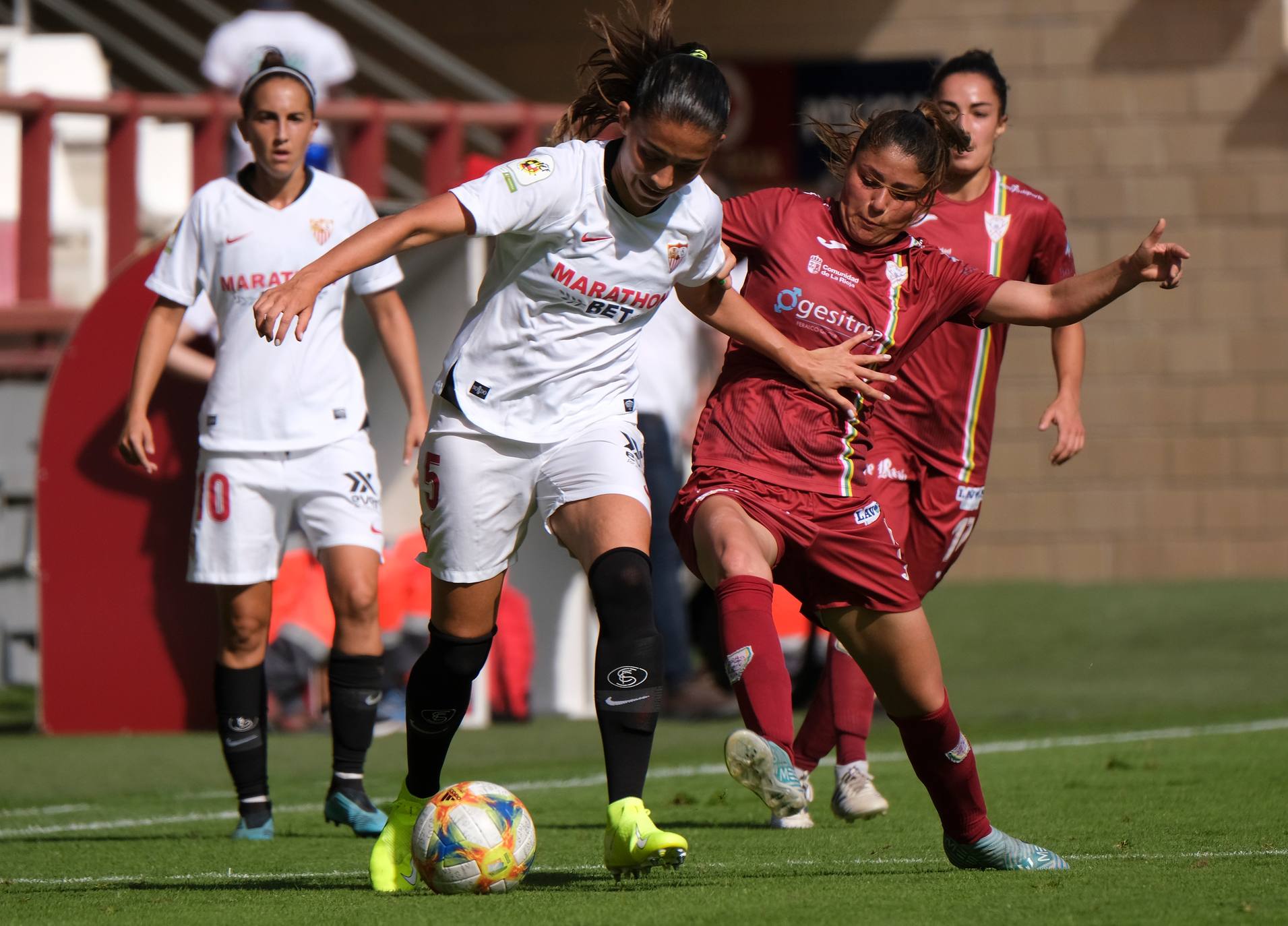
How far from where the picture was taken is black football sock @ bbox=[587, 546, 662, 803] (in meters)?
4.29

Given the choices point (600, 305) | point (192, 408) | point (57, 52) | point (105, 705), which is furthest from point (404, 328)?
point (57, 52)

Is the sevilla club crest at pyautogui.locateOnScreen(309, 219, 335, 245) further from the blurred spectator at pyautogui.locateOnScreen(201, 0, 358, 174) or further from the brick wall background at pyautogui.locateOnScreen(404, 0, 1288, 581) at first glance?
the brick wall background at pyautogui.locateOnScreen(404, 0, 1288, 581)

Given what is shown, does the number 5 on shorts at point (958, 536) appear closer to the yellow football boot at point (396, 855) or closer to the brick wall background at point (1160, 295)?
the yellow football boot at point (396, 855)

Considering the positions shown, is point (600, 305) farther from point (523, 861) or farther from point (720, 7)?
point (720, 7)

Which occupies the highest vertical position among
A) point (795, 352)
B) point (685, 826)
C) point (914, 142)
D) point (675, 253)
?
point (914, 142)

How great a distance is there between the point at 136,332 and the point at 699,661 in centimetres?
422

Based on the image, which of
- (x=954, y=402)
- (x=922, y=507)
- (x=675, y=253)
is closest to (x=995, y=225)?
(x=954, y=402)

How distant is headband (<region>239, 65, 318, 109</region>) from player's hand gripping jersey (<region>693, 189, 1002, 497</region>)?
5.09ft

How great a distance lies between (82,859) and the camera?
5.27 m

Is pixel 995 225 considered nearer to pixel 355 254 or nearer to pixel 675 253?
pixel 675 253

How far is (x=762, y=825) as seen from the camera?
572cm

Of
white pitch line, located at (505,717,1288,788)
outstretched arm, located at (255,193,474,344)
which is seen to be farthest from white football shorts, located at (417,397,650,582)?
white pitch line, located at (505,717,1288,788)

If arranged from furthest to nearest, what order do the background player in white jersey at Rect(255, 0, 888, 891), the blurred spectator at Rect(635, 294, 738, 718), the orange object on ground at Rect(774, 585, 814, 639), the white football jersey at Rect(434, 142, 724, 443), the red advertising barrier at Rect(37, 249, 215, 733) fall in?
the orange object on ground at Rect(774, 585, 814, 639) → the blurred spectator at Rect(635, 294, 738, 718) → the red advertising barrier at Rect(37, 249, 215, 733) → the white football jersey at Rect(434, 142, 724, 443) → the background player in white jersey at Rect(255, 0, 888, 891)

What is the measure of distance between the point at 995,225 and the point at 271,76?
2240 millimetres
